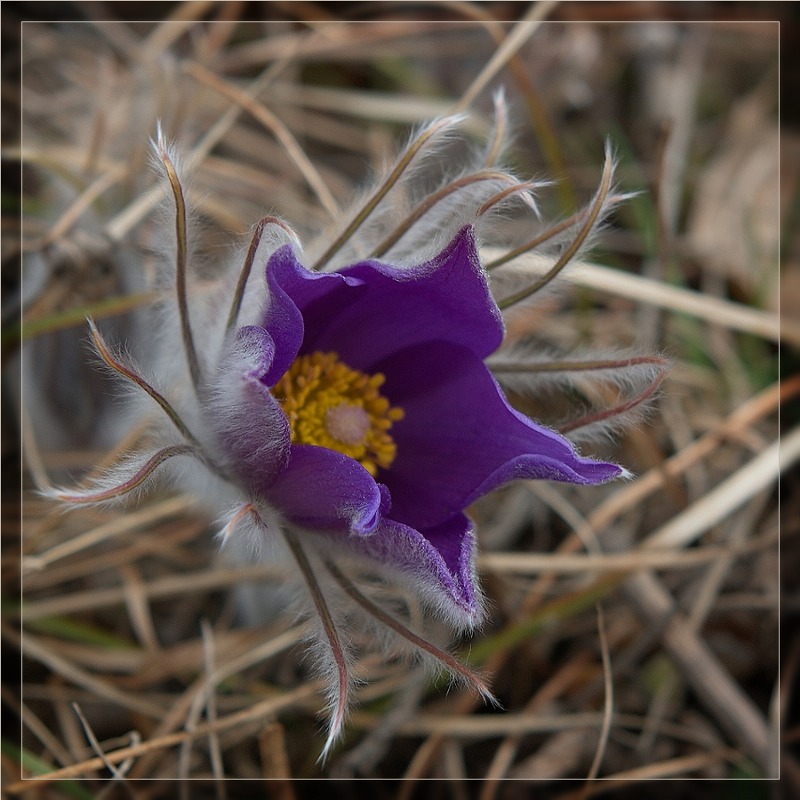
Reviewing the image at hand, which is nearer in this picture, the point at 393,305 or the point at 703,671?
the point at 393,305

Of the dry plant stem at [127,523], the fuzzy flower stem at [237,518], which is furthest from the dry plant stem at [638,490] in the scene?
the fuzzy flower stem at [237,518]

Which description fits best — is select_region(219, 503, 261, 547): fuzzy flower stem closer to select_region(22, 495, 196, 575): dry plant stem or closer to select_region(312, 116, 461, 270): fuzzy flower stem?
select_region(312, 116, 461, 270): fuzzy flower stem

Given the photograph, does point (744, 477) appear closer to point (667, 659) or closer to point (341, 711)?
point (667, 659)

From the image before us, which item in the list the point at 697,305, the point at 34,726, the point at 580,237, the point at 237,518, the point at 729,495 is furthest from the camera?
the point at 697,305

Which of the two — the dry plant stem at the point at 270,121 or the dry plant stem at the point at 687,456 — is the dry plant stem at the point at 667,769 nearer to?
the dry plant stem at the point at 687,456

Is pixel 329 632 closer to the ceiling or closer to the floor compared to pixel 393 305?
closer to the floor

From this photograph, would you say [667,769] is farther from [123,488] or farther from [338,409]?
[123,488]

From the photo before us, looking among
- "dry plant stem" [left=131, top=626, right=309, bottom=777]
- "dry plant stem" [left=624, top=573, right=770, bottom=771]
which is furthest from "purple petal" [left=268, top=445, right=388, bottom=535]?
"dry plant stem" [left=624, top=573, right=770, bottom=771]

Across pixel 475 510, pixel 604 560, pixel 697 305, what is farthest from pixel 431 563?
pixel 697 305
